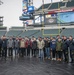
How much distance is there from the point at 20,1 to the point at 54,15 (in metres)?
13.7

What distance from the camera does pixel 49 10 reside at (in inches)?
1409

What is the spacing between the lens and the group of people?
16.2 meters

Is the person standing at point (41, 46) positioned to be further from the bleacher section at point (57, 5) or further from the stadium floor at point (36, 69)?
the bleacher section at point (57, 5)

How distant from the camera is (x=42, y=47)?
62.5ft

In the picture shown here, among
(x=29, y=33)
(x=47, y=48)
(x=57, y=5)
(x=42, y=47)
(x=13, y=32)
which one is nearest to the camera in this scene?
(x=47, y=48)

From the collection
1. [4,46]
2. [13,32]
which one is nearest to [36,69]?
[4,46]

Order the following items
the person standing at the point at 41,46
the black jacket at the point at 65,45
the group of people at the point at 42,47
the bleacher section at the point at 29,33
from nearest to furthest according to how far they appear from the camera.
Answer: the black jacket at the point at 65,45 < the group of people at the point at 42,47 < the person standing at the point at 41,46 < the bleacher section at the point at 29,33

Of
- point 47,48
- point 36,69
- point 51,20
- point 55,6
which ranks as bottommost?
point 36,69

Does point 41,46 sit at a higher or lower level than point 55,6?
lower

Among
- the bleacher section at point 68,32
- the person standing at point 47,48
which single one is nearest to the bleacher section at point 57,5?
the bleacher section at point 68,32

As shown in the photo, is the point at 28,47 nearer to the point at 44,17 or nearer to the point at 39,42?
the point at 39,42

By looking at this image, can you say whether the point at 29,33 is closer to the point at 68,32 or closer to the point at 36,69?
the point at 68,32

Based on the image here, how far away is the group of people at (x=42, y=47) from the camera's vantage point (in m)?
16.2

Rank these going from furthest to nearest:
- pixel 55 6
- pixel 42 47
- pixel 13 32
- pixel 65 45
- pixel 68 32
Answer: pixel 13 32, pixel 55 6, pixel 68 32, pixel 42 47, pixel 65 45
